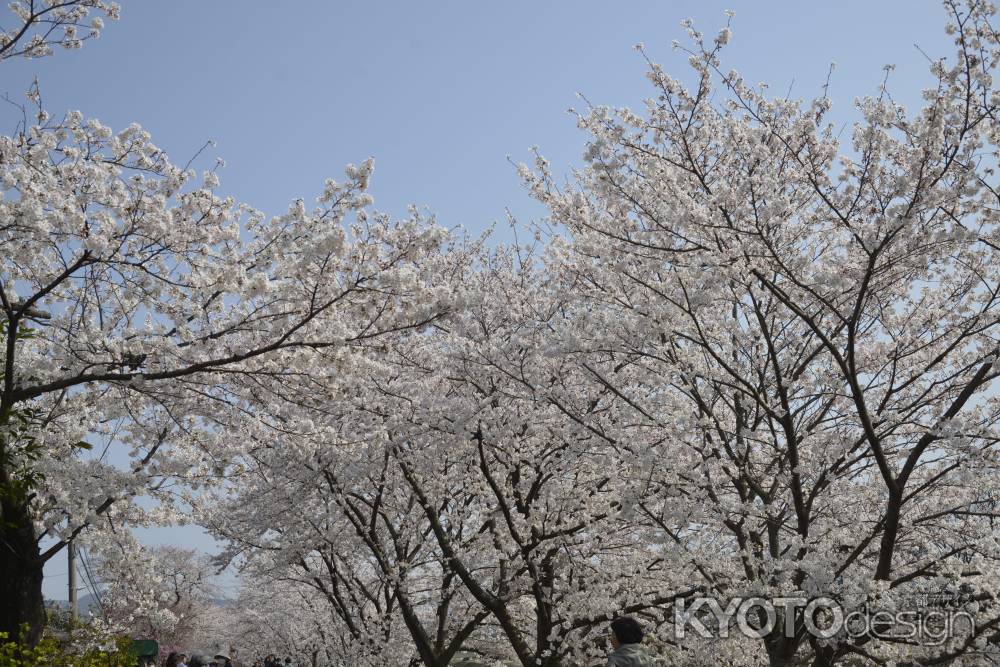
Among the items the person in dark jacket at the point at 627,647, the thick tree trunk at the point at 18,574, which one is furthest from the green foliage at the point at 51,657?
the person in dark jacket at the point at 627,647

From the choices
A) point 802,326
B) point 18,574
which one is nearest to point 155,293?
point 18,574

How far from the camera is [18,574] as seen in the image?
23.3 feet

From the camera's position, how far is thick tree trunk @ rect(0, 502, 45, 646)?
6992mm

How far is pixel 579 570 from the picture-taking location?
9.12m

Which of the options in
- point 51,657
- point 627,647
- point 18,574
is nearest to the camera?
point 627,647

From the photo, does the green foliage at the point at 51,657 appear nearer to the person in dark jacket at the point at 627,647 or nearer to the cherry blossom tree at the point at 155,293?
the cherry blossom tree at the point at 155,293

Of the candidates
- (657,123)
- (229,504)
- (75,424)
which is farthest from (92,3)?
(229,504)

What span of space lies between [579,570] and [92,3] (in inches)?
304

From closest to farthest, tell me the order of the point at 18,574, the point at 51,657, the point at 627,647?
the point at 627,647, the point at 51,657, the point at 18,574

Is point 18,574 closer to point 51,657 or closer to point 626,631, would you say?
point 51,657

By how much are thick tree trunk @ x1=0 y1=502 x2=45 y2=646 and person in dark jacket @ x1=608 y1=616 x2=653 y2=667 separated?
576 cm

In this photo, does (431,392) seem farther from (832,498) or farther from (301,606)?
(301,606)

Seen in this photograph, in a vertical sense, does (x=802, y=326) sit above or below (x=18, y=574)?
above

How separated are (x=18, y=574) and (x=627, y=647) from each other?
6.02 meters
